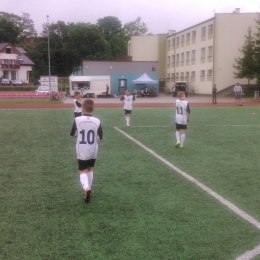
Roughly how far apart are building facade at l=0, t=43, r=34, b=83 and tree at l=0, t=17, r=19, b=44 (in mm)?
8261

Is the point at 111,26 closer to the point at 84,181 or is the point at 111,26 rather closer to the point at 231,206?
the point at 84,181

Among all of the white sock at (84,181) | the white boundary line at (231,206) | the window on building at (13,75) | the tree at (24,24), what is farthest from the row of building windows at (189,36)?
the tree at (24,24)

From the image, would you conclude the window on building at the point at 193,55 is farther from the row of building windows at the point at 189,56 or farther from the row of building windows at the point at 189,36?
the row of building windows at the point at 189,36

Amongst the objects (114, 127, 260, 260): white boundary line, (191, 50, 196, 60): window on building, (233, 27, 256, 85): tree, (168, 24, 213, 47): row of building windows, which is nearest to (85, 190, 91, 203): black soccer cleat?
(114, 127, 260, 260): white boundary line

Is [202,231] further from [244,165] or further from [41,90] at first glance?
[41,90]

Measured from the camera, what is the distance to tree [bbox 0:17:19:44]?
98375 mm

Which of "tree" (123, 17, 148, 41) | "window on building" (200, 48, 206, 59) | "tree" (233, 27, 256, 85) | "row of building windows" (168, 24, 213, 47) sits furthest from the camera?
"tree" (123, 17, 148, 41)

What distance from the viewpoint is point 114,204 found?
22.9 feet

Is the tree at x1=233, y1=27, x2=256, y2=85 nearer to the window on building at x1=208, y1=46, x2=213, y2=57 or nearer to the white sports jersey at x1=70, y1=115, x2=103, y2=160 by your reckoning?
the window on building at x1=208, y1=46, x2=213, y2=57

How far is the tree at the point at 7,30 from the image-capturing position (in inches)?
3873

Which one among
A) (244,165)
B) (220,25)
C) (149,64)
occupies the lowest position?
(244,165)

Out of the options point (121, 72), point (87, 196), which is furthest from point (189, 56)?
point (87, 196)

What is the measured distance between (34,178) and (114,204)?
2639 millimetres

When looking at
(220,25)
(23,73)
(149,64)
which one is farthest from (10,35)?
(220,25)
